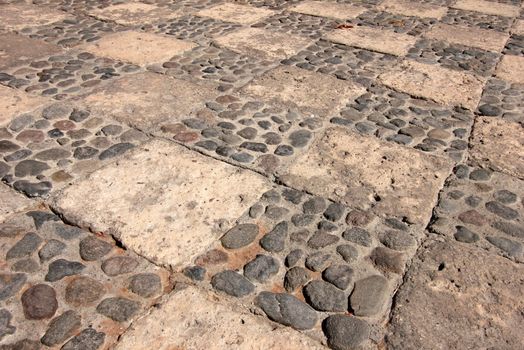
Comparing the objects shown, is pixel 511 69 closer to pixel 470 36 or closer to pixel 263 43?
pixel 470 36

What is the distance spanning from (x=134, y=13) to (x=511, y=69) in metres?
3.78

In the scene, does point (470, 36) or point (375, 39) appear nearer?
point (375, 39)

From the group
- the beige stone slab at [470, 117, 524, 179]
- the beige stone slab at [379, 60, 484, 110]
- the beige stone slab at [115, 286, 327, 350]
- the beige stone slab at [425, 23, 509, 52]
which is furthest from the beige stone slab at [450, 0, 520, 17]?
the beige stone slab at [115, 286, 327, 350]

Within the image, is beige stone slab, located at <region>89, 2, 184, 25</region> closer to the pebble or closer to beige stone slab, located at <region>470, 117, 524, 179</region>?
beige stone slab, located at <region>470, 117, 524, 179</region>

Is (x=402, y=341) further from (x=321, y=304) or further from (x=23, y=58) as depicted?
(x=23, y=58)

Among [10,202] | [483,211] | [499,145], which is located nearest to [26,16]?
[10,202]

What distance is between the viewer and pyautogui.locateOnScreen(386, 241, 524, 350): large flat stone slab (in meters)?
1.86

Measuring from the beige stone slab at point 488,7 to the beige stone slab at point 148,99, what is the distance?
3.97m

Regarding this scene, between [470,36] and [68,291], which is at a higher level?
[68,291]

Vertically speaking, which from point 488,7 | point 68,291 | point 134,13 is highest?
point 68,291

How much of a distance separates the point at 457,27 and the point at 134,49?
3359mm

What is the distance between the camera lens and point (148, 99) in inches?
140

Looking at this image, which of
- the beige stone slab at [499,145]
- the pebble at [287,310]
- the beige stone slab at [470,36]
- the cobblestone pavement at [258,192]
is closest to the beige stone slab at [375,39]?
the cobblestone pavement at [258,192]

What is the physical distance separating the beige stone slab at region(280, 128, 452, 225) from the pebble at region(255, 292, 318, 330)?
2.47 ft
